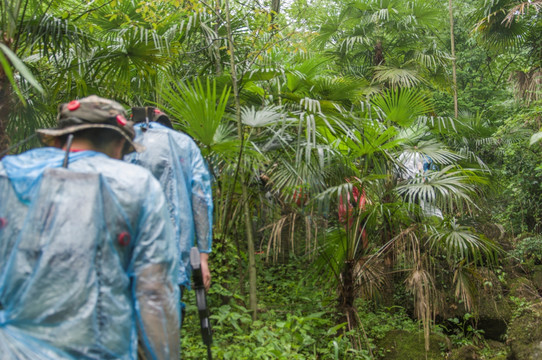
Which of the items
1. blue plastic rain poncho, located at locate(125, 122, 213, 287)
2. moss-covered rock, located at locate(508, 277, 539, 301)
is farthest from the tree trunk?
moss-covered rock, located at locate(508, 277, 539, 301)

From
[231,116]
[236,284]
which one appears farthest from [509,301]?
[231,116]

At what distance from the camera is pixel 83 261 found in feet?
4.13

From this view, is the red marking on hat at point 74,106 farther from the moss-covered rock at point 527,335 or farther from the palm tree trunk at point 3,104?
the moss-covered rock at point 527,335

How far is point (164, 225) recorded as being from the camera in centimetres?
141

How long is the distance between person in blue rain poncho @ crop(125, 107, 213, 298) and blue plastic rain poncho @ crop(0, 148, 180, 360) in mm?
864

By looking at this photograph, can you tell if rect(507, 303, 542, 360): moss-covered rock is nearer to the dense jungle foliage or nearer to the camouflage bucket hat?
the dense jungle foliage

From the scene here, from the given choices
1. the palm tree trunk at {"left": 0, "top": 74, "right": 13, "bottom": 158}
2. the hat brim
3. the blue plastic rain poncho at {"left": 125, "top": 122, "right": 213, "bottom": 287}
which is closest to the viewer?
the hat brim

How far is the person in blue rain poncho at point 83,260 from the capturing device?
1.22 m

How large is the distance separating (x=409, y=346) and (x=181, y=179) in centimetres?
357

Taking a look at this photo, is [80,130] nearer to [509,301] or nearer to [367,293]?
[367,293]

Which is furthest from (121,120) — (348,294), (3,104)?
(348,294)

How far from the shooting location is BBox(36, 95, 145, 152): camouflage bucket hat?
1481mm

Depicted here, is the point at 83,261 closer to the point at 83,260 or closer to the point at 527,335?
the point at 83,260

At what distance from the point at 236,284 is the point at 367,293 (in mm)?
1287
